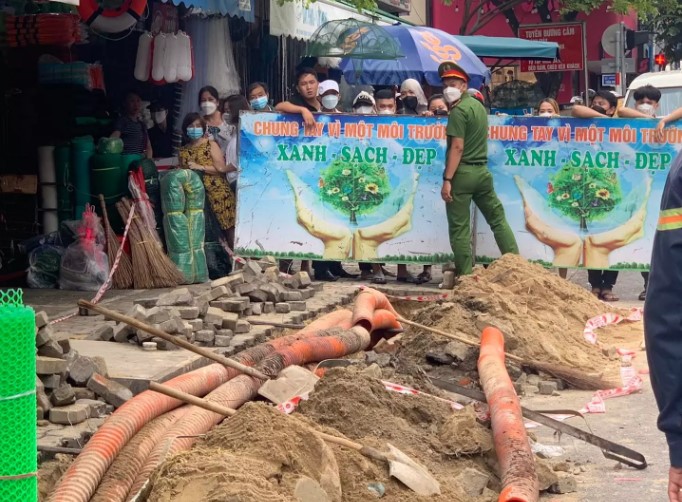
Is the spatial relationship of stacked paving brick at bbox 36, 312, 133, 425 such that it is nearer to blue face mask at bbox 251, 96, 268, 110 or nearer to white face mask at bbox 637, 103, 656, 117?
blue face mask at bbox 251, 96, 268, 110

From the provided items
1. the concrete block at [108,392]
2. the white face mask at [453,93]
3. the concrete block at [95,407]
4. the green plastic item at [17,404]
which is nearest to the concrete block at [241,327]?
the concrete block at [108,392]

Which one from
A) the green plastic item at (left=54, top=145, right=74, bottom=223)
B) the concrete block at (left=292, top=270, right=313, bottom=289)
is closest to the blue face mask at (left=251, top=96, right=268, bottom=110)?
the green plastic item at (left=54, top=145, right=74, bottom=223)

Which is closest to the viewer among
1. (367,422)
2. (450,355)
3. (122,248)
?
(367,422)

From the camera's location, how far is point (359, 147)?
13.4m

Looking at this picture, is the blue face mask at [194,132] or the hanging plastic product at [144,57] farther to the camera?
the hanging plastic product at [144,57]

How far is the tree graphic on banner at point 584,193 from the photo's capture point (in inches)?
524

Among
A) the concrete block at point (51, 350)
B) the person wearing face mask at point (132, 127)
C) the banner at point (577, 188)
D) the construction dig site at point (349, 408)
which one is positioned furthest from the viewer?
the person wearing face mask at point (132, 127)

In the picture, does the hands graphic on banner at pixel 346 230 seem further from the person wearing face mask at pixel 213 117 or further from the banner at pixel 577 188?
the banner at pixel 577 188

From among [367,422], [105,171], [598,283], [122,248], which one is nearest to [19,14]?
[105,171]

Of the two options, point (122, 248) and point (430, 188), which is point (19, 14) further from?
point (430, 188)

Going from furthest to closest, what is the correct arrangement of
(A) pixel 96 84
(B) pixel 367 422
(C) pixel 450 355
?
(A) pixel 96 84 → (C) pixel 450 355 → (B) pixel 367 422

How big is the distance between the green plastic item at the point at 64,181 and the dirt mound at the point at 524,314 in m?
4.20

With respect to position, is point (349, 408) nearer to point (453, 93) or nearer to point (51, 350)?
point (51, 350)

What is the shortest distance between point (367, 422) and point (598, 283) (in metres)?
7.50
